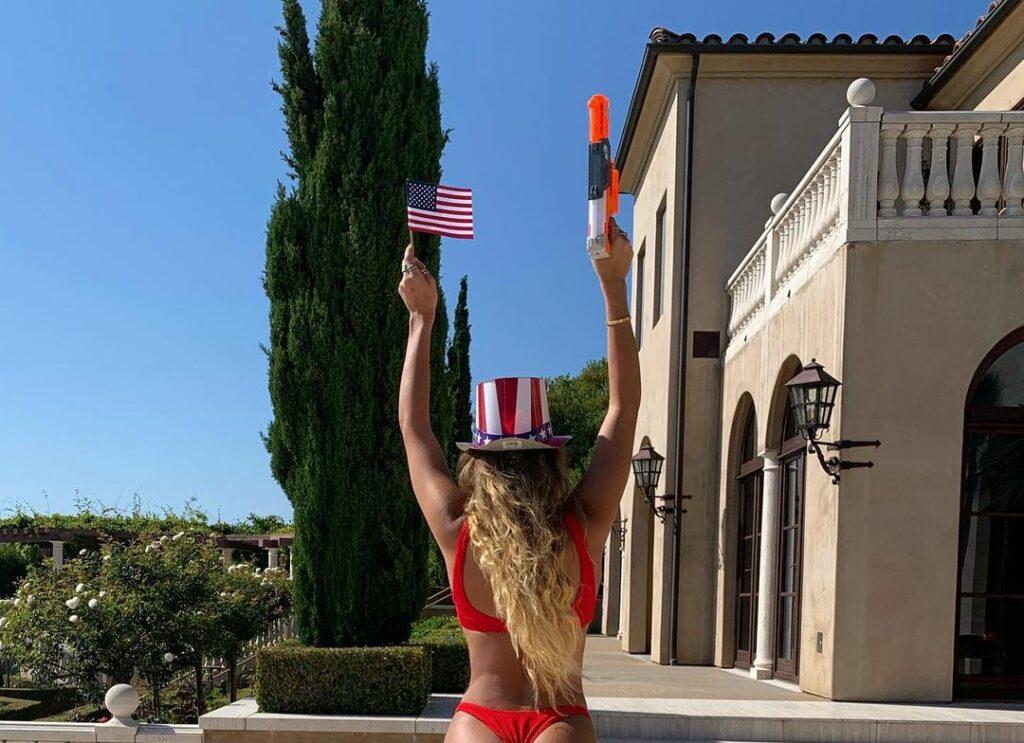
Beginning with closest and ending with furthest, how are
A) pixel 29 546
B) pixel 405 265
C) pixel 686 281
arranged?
1. pixel 405 265
2. pixel 686 281
3. pixel 29 546

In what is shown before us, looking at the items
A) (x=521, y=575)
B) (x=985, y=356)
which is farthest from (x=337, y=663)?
(x=521, y=575)

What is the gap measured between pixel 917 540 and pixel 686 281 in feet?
20.6

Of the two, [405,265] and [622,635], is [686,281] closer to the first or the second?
[622,635]

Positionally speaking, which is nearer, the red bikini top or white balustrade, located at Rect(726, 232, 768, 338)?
the red bikini top

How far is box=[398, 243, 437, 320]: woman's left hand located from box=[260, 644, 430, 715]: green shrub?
5.72 metres

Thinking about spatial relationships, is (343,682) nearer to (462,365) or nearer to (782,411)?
(782,411)

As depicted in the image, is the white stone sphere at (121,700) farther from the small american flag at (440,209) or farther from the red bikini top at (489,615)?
the red bikini top at (489,615)

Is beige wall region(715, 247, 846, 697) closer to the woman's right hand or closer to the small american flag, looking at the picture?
the small american flag

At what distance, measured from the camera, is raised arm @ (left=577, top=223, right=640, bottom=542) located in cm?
249

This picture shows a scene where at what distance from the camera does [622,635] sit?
1766 cm

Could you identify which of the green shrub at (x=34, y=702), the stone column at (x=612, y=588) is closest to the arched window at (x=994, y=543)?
the green shrub at (x=34, y=702)

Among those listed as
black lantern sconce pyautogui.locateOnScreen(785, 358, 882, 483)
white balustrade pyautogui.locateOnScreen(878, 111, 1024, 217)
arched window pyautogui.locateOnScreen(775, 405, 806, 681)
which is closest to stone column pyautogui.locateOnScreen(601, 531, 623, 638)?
arched window pyautogui.locateOnScreen(775, 405, 806, 681)

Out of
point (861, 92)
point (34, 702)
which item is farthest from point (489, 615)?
point (34, 702)

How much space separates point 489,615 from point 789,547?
8847mm
